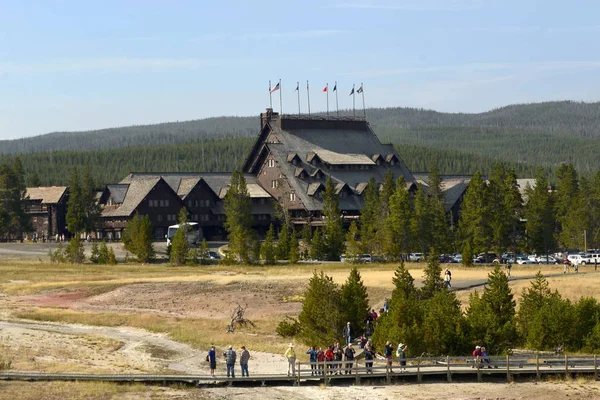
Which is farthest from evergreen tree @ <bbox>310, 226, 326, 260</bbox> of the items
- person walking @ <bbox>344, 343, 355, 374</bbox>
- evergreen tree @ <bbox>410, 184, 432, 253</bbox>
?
person walking @ <bbox>344, 343, 355, 374</bbox>

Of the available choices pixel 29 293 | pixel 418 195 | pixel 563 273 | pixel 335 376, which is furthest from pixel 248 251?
pixel 335 376

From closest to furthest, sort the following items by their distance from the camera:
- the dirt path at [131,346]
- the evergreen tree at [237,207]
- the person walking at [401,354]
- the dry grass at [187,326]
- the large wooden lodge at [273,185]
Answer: the person walking at [401,354]
the dirt path at [131,346]
the dry grass at [187,326]
the evergreen tree at [237,207]
the large wooden lodge at [273,185]

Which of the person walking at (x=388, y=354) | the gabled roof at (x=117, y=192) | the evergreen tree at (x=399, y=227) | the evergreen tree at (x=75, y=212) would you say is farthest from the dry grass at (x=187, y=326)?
the gabled roof at (x=117, y=192)

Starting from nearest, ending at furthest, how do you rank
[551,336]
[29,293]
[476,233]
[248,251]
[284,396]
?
[284,396], [551,336], [29,293], [476,233], [248,251]

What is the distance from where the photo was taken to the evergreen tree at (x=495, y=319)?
2188 inches

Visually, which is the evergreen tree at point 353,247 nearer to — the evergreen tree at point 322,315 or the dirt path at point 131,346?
the dirt path at point 131,346

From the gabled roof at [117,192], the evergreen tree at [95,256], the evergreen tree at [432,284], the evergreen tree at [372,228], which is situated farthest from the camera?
the gabled roof at [117,192]

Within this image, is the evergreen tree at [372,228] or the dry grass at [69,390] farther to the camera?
the evergreen tree at [372,228]

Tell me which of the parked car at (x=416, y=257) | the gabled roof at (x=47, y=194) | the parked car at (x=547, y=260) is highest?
the gabled roof at (x=47, y=194)

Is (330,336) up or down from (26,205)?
down

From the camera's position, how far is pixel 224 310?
8012 centimetres

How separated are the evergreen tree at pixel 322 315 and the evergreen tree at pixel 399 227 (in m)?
50.6

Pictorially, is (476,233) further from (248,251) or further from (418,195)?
(248,251)

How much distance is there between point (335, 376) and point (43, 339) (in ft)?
78.9
